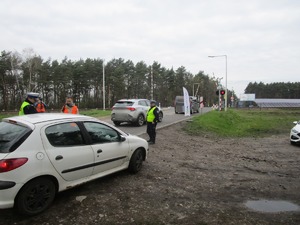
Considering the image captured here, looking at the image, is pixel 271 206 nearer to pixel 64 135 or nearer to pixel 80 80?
pixel 64 135

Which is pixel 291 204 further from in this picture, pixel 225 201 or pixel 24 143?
pixel 24 143

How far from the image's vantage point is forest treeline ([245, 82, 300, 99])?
356 ft

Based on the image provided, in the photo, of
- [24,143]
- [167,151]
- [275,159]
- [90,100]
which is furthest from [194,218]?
[90,100]

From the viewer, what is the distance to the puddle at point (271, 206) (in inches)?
177

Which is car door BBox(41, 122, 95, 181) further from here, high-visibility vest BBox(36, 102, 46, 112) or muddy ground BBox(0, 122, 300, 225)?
high-visibility vest BBox(36, 102, 46, 112)

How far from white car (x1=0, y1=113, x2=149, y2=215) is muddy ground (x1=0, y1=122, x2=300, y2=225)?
0.35 metres

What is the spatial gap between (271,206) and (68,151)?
3.80 metres

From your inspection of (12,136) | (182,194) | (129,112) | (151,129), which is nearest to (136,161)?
(182,194)

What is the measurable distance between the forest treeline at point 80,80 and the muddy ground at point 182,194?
33.0m

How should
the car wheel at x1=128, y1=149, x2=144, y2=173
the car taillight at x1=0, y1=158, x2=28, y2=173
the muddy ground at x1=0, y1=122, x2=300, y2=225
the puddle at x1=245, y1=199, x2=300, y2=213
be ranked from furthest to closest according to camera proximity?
the car wheel at x1=128, y1=149, x2=144, y2=173 → the puddle at x1=245, y1=199, x2=300, y2=213 → the muddy ground at x1=0, y1=122, x2=300, y2=225 → the car taillight at x1=0, y1=158, x2=28, y2=173

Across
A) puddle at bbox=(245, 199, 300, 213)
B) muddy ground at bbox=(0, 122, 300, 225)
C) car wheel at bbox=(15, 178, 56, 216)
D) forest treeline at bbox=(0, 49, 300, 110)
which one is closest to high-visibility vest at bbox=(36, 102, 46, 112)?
muddy ground at bbox=(0, 122, 300, 225)

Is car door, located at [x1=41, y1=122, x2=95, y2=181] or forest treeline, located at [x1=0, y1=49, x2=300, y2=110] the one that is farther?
forest treeline, located at [x1=0, y1=49, x2=300, y2=110]

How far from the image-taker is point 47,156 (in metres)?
4.01

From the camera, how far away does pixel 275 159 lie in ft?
28.8
